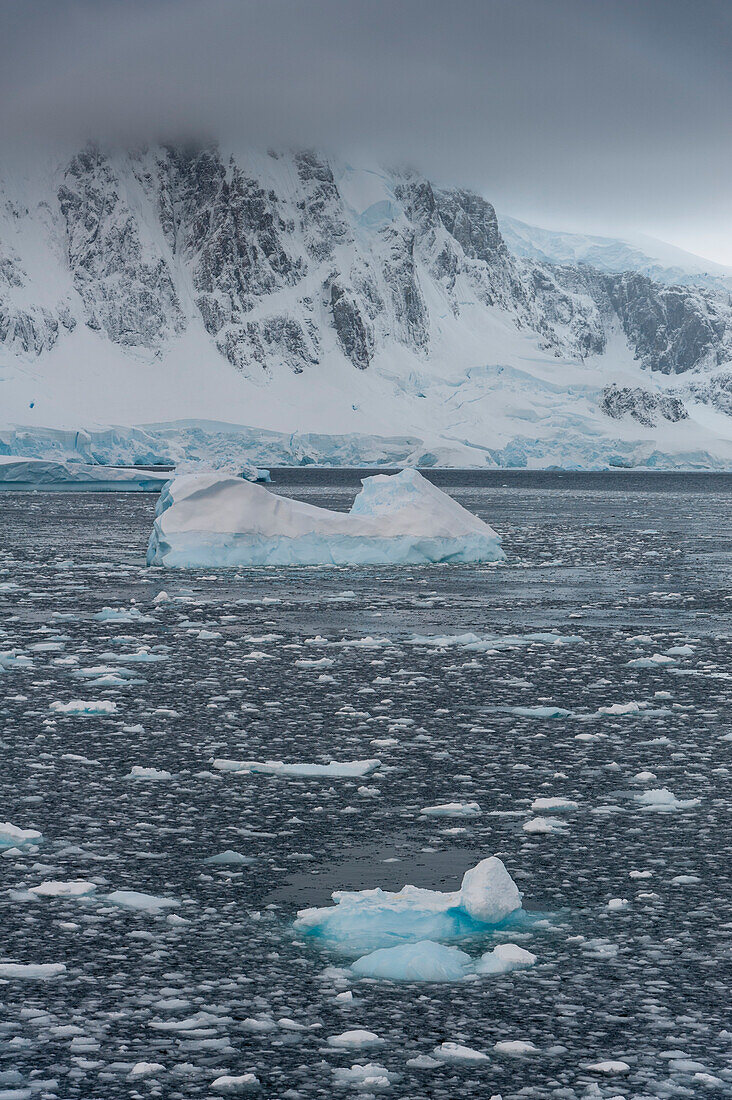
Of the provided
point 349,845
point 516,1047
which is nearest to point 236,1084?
point 516,1047

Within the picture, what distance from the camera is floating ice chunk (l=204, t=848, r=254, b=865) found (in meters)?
6.81

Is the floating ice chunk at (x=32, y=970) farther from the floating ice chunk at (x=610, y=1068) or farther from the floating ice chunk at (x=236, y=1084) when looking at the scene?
the floating ice chunk at (x=610, y=1068)

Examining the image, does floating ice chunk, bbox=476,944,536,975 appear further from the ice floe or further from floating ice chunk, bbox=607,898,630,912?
floating ice chunk, bbox=607,898,630,912

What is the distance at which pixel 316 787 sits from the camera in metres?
8.49

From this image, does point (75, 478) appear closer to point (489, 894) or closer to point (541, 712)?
point (541, 712)

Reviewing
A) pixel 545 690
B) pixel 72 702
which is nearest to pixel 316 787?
pixel 72 702

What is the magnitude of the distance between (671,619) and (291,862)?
1199 centimetres

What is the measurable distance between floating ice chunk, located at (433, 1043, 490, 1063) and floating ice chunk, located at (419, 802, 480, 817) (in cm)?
319

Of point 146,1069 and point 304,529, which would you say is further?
point 304,529

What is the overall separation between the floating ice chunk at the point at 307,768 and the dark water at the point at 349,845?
0.12m

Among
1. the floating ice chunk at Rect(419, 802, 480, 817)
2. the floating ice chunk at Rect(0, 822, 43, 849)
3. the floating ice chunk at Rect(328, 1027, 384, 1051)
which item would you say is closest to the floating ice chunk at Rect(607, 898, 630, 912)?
the floating ice chunk at Rect(419, 802, 480, 817)

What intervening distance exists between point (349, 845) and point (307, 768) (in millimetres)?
1763

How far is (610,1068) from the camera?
4.48 m

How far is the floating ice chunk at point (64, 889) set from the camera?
6281mm
